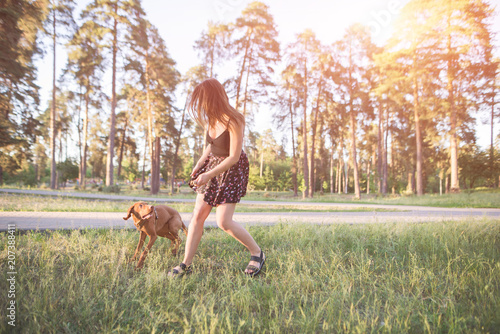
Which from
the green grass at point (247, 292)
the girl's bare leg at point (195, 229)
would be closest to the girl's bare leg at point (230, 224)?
the girl's bare leg at point (195, 229)

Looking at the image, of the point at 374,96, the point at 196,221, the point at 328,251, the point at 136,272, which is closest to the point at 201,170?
the point at 196,221

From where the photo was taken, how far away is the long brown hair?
2.62 meters

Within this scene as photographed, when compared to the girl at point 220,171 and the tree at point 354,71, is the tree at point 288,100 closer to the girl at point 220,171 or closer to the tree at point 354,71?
the tree at point 354,71

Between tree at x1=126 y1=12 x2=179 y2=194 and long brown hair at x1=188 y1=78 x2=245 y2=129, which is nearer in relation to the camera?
long brown hair at x1=188 y1=78 x2=245 y2=129

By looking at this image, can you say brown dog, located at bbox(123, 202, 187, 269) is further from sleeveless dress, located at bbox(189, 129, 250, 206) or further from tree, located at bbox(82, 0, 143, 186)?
tree, located at bbox(82, 0, 143, 186)

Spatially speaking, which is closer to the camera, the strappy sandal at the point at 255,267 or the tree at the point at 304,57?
the strappy sandal at the point at 255,267

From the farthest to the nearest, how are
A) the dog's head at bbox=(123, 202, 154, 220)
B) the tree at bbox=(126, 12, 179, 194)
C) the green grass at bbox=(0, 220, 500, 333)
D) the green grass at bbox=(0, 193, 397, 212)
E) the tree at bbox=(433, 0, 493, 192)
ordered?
the tree at bbox=(126, 12, 179, 194)
the tree at bbox=(433, 0, 493, 192)
the green grass at bbox=(0, 193, 397, 212)
the dog's head at bbox=(123, 202, 154, 220)
the green grass at bbox=(0, 220, 500, 333)

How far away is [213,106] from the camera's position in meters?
2.62

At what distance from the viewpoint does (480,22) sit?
15.1m

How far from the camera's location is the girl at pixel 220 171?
8.55 feet

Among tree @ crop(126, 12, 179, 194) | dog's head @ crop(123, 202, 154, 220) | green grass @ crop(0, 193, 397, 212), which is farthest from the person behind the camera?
tree @ crop(126, 12, 179, 194)

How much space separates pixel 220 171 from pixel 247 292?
1.15m

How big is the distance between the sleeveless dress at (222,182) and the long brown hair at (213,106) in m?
0.16

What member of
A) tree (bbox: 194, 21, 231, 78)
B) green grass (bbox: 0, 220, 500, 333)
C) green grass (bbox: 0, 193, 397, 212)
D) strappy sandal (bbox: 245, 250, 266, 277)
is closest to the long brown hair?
strappy sandal (bbox: 245, 250, 266, 277)
